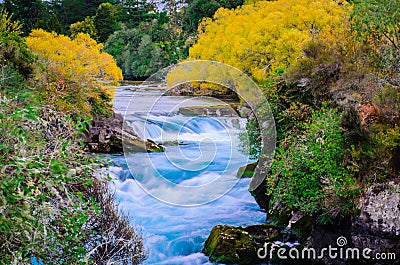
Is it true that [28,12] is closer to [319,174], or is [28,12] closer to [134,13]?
[134,13]

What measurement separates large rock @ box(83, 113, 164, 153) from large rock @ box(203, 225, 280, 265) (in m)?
7.51

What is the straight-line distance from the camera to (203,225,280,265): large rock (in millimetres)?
7242

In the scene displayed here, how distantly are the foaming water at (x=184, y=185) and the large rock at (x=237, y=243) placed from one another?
256 millimetres

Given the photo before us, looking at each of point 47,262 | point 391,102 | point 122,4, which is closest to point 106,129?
point 391,102

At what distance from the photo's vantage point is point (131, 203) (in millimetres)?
10461

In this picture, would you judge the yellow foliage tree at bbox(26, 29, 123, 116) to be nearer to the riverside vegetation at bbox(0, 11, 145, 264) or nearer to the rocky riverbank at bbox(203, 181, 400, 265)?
the riverside vegetation at bbox(0, 11, 145, 264)

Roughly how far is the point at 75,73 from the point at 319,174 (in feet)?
33.9

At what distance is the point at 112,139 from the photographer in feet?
49.5

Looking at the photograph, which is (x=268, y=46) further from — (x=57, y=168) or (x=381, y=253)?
(x=57, y=168)

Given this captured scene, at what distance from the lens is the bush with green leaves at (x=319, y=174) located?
643 centimetres

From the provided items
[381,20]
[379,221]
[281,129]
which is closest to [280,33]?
[381,20]

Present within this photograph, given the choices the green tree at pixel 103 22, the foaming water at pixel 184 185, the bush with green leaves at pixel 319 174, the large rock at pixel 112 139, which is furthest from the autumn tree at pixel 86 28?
the bush with green leaves at pixel 319 174

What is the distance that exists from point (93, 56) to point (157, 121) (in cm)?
384

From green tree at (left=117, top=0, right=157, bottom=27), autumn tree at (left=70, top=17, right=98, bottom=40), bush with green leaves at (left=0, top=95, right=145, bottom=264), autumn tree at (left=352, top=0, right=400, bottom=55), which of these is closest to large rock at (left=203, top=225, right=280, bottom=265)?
bush with green leaves at (left=0, top=95, right=145, bottom=264)
